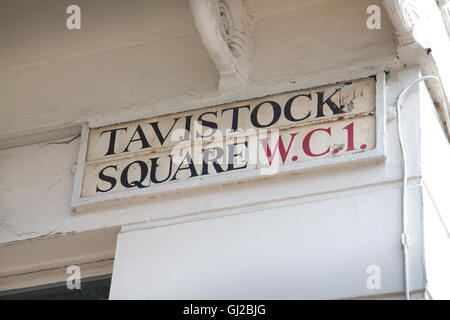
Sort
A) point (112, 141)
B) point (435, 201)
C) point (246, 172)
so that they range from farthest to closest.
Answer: point (112, 141) < point (246, 172) < point (435, 201)

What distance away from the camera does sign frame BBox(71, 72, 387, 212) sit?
14.1ft

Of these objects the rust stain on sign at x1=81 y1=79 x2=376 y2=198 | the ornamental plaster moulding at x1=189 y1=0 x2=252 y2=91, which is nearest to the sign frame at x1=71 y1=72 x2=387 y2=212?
the rust stain on sign at x1=81 y1=79 x2=376 y2=198

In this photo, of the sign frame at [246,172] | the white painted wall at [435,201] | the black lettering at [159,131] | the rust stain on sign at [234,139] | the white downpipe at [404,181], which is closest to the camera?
the white downpipe at [404,181]

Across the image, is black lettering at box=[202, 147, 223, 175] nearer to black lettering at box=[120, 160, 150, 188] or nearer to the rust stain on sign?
the rust stain on sign

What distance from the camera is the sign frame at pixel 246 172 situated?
4305mm

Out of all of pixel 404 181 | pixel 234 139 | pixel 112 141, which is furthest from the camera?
pixel 112 141

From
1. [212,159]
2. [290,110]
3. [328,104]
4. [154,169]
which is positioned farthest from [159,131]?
[328,104]

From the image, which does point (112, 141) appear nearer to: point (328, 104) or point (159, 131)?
point (159, 131)

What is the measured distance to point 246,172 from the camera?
4434mm

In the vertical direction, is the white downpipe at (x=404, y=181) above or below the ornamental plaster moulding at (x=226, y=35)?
below

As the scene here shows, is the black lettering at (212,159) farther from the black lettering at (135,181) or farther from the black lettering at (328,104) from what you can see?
the black lettering at (328,104)

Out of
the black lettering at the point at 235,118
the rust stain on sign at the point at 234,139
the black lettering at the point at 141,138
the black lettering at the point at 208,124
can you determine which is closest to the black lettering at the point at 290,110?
the rust stain on sign at the point at 234,139

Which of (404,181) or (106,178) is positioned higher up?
(106,178)
